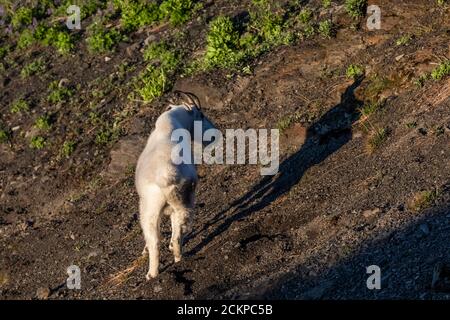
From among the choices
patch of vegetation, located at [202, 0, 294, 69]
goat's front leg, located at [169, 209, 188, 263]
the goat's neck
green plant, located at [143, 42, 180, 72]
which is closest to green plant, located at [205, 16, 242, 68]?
patch of vegetation, located at [202, 0, 294, 69]

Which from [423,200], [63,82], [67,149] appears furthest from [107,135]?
[423,200]

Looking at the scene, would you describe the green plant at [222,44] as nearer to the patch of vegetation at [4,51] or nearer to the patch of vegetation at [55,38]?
the patch of vegetation at [55,38]

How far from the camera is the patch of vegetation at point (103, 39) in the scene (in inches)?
738

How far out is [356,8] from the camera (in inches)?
637

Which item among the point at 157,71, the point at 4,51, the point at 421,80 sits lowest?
the point at 4,51

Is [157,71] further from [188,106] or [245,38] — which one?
[188,106]

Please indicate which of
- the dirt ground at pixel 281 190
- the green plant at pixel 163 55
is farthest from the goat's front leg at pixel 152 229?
the green plant at pixel 163 55

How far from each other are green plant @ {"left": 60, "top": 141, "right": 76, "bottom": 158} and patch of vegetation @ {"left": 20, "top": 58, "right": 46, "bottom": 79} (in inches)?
119

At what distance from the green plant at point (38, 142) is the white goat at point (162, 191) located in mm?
5657

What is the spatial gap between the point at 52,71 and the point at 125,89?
7.75 feet

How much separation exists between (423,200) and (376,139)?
241 centimetres

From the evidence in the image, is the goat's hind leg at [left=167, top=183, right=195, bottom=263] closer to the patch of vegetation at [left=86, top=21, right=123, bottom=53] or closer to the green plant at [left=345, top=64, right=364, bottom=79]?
the green plant at [left=345, top=64, right=364, bottom=79]

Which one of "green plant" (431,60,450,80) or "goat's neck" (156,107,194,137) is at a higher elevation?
"goat's neck" (156,107,194,137)

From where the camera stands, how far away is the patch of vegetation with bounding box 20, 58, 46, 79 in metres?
19.0
